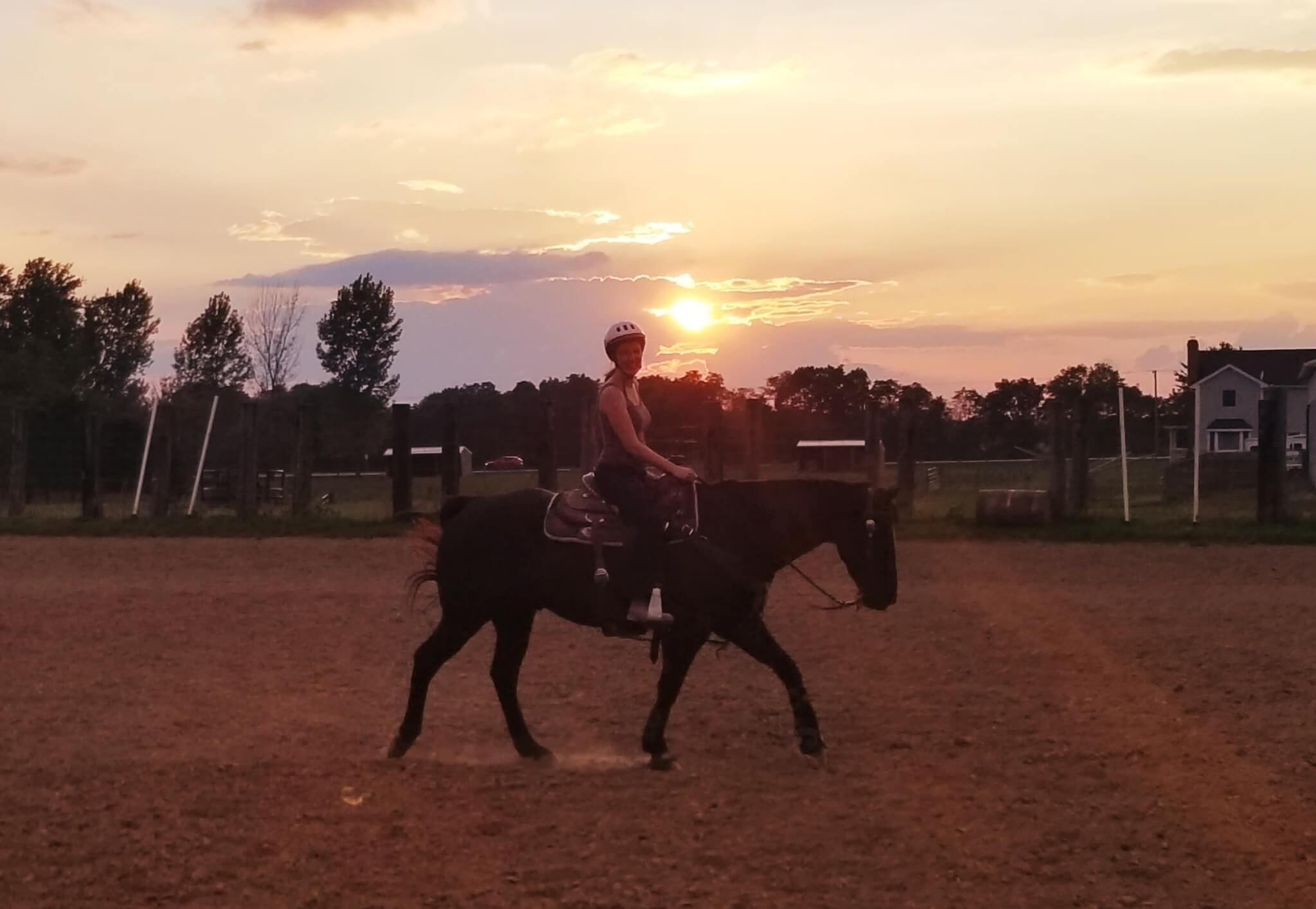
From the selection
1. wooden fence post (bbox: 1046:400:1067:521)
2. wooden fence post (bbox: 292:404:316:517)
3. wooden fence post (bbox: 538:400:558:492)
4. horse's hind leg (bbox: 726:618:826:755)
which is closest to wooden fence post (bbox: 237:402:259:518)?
wooden fence post (bbox: 292:404:316:517)

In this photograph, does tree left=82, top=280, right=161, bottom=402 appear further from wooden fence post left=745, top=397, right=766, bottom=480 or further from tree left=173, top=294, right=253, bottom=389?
wooden fence post left=745, top=397, right=766, bottom=480

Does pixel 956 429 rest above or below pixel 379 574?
above

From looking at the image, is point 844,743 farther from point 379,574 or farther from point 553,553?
point 379,574

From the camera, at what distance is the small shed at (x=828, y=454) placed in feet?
84.4

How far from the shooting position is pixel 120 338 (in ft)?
225

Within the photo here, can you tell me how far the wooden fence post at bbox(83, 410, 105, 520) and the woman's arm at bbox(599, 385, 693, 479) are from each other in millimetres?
18433

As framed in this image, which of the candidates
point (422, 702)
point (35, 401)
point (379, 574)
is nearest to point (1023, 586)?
point (379, 574)

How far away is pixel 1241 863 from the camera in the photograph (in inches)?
213

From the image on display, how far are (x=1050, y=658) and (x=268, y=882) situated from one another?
646 centimetres

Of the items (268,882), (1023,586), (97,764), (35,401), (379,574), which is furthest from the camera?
(35,401)

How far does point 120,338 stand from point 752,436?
54.3 meters

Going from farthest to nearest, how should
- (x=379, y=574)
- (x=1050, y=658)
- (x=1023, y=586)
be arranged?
(x=379, y=574) < (x=1023, y=586) < (x=1050, y=658)

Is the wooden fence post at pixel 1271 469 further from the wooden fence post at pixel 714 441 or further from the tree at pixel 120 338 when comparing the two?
the tree at pixel 120 338

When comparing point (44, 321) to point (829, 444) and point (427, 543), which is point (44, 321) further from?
point (427, 543)
